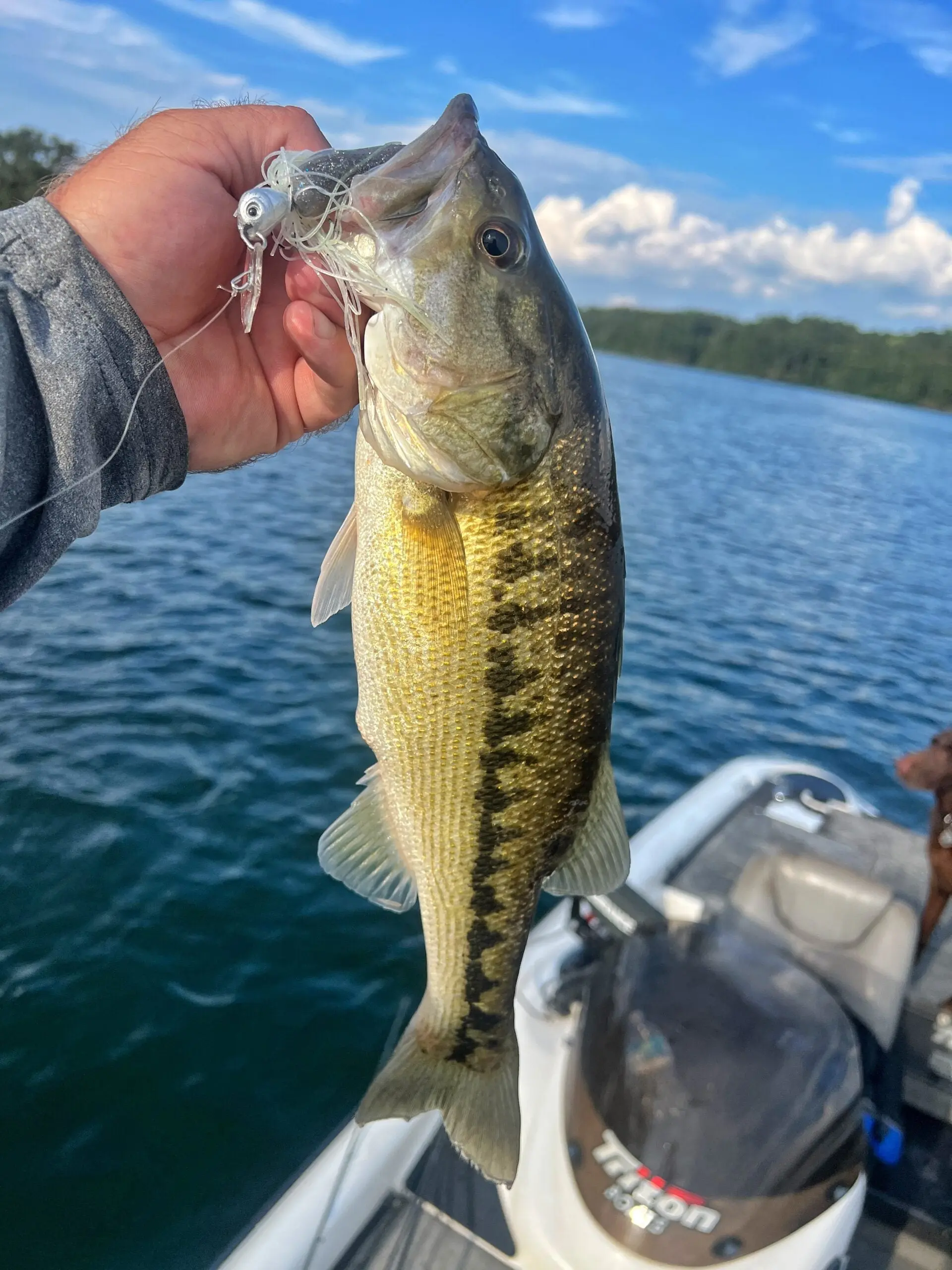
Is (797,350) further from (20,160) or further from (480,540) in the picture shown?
(480,540)

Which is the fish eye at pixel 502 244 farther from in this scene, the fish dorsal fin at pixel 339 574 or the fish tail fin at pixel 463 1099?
the fish tail fin at pixel 463 1099

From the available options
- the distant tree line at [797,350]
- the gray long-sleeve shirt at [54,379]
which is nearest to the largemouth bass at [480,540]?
the gray long-sleeve shirt at [54,379]

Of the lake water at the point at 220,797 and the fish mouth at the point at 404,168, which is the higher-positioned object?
the fish mouth at the point at 404,168

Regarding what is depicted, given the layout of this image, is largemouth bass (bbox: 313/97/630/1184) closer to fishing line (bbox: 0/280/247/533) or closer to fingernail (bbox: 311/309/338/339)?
fingernail (bbox: 311/309/338/339)

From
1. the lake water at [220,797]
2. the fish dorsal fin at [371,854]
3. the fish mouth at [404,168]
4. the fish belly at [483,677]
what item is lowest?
the lake water at [220,797]

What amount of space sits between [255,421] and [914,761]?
225 inches

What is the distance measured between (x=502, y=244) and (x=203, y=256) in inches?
33.6

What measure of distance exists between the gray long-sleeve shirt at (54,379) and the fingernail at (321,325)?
0.42m

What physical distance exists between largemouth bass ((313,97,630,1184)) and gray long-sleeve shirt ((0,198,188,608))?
2.04ft

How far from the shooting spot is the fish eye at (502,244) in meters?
2.05

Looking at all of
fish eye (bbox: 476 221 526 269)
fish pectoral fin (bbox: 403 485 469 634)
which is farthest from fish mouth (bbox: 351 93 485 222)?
fish pectoral fin (bbox: 403 485 469 634)

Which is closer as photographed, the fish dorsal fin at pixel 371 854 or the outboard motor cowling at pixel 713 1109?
the fish dorsal fin at pixel 371 854

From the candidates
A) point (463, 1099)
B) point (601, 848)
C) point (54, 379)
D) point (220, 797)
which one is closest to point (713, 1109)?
point (463, 1099)

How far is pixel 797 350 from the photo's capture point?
11175 cm
